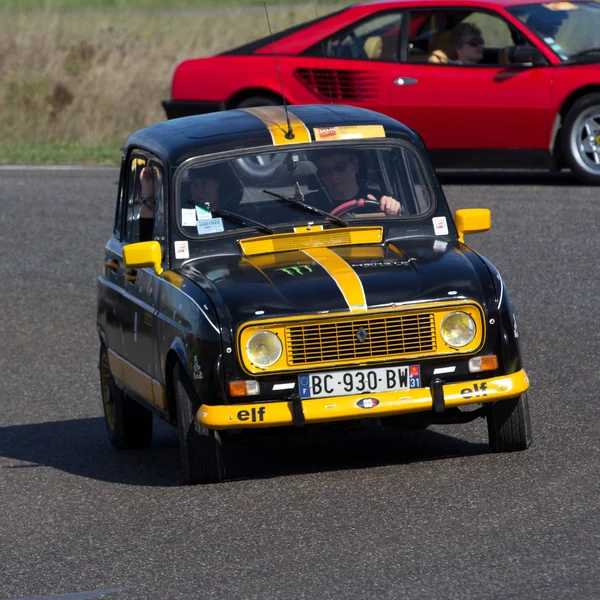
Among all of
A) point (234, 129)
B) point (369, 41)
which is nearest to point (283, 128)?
point (234, 129)

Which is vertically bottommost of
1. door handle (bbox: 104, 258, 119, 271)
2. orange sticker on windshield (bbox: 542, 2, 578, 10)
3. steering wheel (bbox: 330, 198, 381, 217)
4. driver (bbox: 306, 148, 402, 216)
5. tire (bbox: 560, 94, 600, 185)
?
tire (bbox: 560, 94, 600, 185)

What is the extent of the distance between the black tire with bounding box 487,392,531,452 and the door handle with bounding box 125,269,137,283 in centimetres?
199

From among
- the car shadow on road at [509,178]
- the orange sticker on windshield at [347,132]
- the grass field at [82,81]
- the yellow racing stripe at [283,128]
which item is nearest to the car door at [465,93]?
the car shadow on road at [509,178]

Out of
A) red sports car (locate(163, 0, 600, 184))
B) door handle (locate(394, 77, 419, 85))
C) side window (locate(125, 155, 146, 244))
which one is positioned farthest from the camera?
door handle (locate(394, 77, 419, 85))

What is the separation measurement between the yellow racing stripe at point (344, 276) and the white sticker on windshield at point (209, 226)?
1.70ft

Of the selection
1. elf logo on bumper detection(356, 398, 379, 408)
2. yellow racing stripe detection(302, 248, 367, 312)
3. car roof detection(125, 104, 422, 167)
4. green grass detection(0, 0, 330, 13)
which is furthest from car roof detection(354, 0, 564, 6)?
green grass detection(0, 0, 330, 13)

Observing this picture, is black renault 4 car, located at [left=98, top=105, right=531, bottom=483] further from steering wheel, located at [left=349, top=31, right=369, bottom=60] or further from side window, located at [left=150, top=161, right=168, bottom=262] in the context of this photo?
steering wheel, located at [left=349, top=31, right=369, bottom=60]

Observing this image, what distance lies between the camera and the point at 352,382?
6941 millimetres

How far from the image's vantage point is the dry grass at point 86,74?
80.5 feet

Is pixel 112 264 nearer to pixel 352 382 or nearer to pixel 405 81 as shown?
pixel 352 382

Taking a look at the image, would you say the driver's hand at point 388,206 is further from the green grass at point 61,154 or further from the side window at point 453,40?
the green grass at point 61,154

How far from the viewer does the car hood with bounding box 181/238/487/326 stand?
22.7ft

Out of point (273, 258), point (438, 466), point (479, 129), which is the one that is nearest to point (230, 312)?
point (273, 258)

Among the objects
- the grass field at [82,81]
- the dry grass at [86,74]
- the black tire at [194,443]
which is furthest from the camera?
the dry grass at [86,74]
